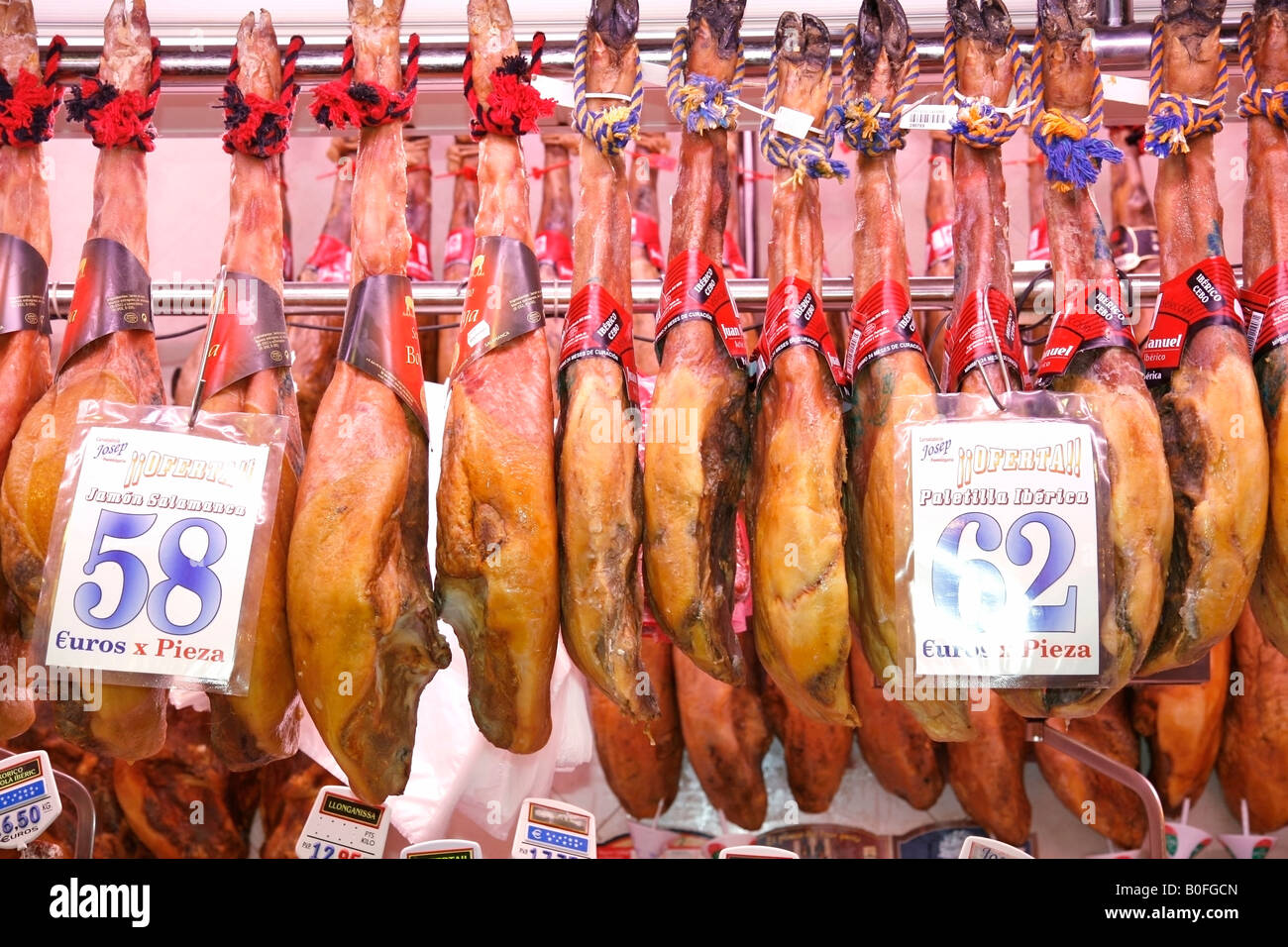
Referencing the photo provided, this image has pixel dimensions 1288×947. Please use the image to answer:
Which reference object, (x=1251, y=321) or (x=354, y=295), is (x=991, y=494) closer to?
(x=1251, y=321)

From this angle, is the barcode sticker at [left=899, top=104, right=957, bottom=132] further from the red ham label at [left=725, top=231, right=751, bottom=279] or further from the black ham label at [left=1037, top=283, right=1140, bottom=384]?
the red ham label at [left=725, top=231, right=751, bottom=279]

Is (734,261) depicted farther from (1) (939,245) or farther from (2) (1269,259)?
(2) (1269,259)

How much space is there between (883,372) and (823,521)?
11.9 inches

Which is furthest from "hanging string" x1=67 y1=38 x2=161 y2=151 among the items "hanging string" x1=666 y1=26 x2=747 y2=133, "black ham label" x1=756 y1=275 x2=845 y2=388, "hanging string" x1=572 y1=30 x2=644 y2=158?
"black ham label" x1=756 y1=275 x2=845 y2=388

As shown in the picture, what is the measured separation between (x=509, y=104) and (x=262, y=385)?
68cm

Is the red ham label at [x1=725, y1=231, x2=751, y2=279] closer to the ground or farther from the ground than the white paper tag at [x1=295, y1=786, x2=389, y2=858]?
farther from the ground

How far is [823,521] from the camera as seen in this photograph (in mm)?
1921

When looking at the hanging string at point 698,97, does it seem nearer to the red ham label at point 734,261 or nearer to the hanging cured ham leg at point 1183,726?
the red ham label at point 734,261

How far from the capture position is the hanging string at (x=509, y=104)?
211cm

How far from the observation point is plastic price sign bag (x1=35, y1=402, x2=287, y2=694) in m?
1.84

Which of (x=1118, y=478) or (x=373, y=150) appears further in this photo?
(x=373, y=150)

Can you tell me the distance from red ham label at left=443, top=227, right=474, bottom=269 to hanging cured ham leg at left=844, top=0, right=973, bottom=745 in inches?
59.7

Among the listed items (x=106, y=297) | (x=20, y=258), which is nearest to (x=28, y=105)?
(x=20, y=258)

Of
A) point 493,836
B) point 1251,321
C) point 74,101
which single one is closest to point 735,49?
point 1251,321
